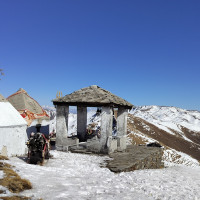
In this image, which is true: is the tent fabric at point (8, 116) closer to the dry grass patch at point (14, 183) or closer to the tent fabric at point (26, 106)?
the dry grass patch at point (14, 183)

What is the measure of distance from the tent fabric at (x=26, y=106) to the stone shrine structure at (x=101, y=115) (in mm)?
6211

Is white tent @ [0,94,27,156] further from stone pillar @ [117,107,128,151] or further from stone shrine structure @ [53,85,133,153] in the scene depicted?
stone pillar @ [117,107,128,151]

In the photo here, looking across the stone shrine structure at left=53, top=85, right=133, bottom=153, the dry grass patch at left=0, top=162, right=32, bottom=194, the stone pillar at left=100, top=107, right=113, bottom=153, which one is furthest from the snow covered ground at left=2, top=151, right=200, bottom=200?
the stone shrine structure at left=53, top=85, right=133, bottom=153

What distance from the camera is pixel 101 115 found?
540 inches

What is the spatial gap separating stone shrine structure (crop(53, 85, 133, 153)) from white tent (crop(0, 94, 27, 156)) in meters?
3.43

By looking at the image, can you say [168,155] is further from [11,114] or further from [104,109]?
[11,114]

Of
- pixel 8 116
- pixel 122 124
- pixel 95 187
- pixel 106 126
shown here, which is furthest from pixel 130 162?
pixel 8 116

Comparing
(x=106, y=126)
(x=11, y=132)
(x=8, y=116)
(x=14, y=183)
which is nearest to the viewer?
(x=14, y=183)

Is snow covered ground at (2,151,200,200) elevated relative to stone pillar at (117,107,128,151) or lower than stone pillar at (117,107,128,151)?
lower

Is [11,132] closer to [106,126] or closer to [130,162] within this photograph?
[106,126]

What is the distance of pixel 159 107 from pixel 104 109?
12563 cm

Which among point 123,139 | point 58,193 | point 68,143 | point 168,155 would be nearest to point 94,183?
point 58,193

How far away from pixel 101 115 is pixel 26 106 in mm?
10262

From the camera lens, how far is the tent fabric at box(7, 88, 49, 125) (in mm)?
20172
